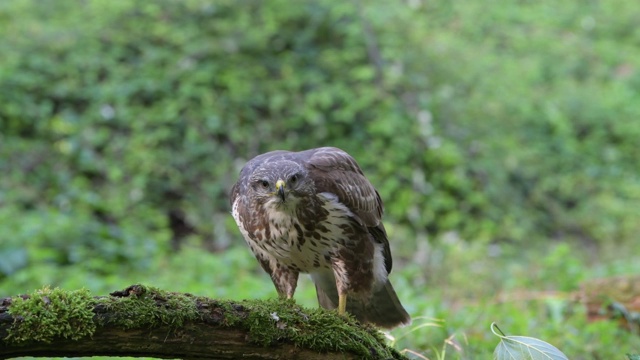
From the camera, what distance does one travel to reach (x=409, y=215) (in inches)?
388

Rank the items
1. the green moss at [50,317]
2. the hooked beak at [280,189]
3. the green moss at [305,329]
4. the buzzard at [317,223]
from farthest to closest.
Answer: the buzzard at [317,223]
the hooked beak at [280,189]
the green moss at [305,329]
the green moss at [50,317]

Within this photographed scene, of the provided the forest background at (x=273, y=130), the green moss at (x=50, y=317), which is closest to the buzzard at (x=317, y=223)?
the green moss at (x=50, y=317)

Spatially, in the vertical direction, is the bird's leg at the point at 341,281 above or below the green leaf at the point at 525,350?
above

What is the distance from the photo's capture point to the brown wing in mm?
3854

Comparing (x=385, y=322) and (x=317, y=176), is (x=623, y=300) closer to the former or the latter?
(x=385, y=322)

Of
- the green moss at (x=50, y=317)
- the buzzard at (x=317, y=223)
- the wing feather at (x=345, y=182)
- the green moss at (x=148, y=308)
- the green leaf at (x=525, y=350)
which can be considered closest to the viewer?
the green moss at (x=50, y=317)

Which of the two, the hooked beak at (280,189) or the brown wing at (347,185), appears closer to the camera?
the hooked beak at (280,189)

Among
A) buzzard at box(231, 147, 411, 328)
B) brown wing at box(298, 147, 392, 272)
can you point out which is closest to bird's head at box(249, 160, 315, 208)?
buzzard at box(231, 147, 411, 328)

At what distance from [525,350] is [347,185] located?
46.5 inches

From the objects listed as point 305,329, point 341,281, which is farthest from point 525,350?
point 341,281

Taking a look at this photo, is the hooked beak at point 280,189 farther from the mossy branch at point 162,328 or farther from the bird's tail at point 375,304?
the bird's tail at point 375,304

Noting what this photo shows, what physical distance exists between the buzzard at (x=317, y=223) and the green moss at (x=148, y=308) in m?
0.85

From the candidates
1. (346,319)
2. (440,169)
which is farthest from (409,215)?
(346,319)

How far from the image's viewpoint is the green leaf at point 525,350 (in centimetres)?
310
